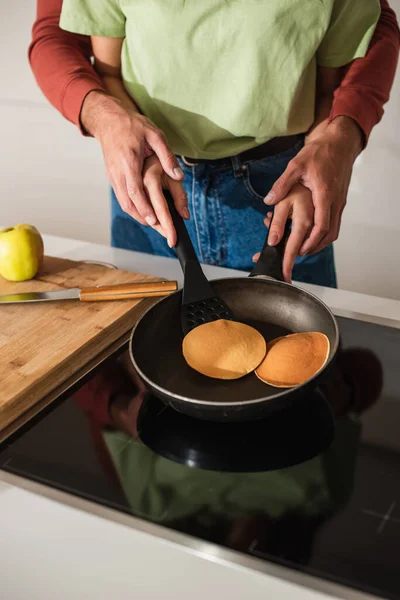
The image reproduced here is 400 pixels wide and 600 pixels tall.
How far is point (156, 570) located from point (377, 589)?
0.18 m

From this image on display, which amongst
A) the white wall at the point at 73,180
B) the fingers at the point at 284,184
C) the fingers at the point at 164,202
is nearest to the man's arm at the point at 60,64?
the fingers at the point at 164,202

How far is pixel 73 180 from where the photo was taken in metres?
2.56

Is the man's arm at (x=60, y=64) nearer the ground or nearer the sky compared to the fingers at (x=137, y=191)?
nearer the sky

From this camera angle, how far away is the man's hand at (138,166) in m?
0.87

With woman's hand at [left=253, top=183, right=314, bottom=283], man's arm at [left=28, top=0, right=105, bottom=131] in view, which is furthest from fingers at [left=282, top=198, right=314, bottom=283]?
man's arm at [left=28, top=0, right=105, bottom=131]

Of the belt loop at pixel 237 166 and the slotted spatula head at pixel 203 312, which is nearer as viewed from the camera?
the slotted spatula head at pixel 203 312

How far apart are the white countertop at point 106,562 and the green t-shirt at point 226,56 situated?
0.62 m

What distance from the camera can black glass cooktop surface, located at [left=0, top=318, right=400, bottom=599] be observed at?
54 cm

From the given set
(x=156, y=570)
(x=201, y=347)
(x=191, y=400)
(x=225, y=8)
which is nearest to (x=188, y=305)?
(x=201, y=347)

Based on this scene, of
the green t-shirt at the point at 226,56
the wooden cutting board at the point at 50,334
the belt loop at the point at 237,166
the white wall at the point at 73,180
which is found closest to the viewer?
the wooden cutting board at the point at 50,334

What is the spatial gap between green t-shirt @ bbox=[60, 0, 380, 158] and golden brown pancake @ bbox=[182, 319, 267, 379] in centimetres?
38

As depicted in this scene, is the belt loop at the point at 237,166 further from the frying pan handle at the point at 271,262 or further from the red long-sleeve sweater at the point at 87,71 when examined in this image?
the frying pan handle at the point at 271,262

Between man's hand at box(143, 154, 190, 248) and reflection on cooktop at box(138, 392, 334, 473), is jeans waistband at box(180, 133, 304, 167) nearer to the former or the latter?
man's hand at box(143, 154, 190, 248)

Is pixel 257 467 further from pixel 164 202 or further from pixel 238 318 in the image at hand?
pixel 164 202
